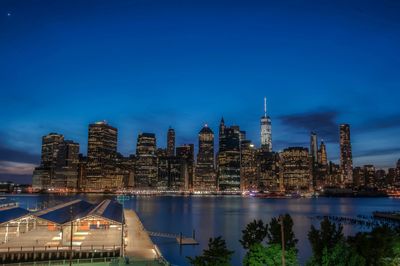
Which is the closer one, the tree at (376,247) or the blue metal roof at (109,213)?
the tree at (376,247)

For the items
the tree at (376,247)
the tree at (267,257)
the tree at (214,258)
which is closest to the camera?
the tree at (214,258)

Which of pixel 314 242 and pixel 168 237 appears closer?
pixel 314 242

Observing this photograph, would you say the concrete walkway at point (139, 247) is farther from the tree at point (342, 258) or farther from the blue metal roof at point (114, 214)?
the tree at point (342, 258)

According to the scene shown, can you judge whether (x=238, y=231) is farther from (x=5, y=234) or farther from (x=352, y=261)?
(x=352, y=261)

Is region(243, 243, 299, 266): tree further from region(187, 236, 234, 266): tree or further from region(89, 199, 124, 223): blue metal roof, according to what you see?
region(89, 199, 124, 223): blue metal roof

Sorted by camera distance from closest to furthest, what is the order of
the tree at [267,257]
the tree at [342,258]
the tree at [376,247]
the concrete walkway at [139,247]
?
1. the tree at [342,258]
2. the tree at [267,257]
3. the tree at [376,247]
4. the concrete walkway at [139,247]

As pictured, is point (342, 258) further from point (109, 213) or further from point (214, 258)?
point (109, 213)

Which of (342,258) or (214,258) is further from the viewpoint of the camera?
(214,258)

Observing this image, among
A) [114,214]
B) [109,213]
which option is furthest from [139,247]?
[109,213]

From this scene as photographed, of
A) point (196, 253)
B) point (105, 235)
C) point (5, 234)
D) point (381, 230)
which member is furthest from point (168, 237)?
point (381, 230)

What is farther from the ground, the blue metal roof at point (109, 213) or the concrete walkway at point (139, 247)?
the blue metal roof at point (109, 213)

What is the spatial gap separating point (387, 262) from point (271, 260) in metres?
11.1

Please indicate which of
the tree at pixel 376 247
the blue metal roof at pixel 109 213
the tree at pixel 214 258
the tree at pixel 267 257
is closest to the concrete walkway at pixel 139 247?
the blue metal roof at pixel 109 213

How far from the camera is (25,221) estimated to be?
6384 cm
